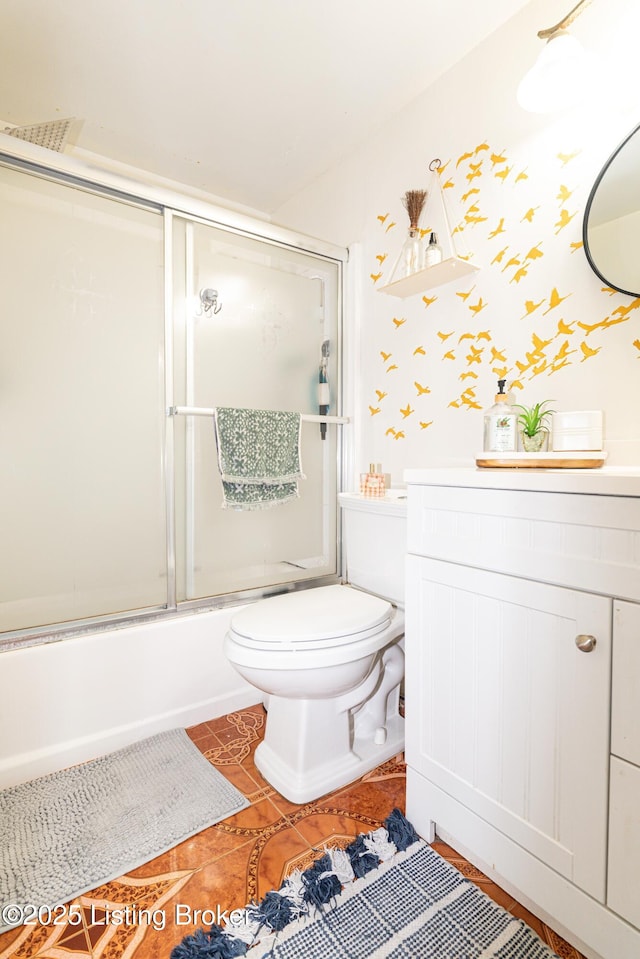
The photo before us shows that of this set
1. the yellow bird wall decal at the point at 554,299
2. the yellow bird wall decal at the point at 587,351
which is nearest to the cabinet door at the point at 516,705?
the yellow bird wall decal at the point at 587,351

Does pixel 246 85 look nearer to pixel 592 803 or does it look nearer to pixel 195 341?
pixel 195 341

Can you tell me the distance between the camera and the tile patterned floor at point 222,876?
883 millimetres

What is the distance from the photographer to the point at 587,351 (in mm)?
1209

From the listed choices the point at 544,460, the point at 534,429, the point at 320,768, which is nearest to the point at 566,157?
the point at 534,429

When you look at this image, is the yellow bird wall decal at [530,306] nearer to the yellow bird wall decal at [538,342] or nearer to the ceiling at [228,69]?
the yellow bird wall decal at [538,342]

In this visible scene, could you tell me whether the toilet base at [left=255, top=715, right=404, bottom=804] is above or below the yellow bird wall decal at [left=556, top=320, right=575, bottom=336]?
below

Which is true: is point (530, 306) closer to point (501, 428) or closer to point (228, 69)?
point (501, 428)

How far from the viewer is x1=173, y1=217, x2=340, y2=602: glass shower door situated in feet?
5.32

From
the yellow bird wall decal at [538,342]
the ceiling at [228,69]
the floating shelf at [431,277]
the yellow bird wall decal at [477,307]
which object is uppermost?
the ceiling at [228,69]

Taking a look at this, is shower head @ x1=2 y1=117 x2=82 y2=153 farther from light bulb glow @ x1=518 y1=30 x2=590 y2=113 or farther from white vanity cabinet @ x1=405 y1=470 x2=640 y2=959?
white vanity cabinet @ x1=405 y1=470 x2=640 y2=959

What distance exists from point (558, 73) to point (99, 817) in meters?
2.13

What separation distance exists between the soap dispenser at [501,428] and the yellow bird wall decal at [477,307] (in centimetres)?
36

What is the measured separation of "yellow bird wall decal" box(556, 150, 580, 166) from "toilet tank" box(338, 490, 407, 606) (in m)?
1.03

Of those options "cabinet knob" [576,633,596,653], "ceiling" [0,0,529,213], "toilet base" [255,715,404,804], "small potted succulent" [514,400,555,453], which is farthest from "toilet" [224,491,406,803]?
"ceiling" [0,0,529,213]
